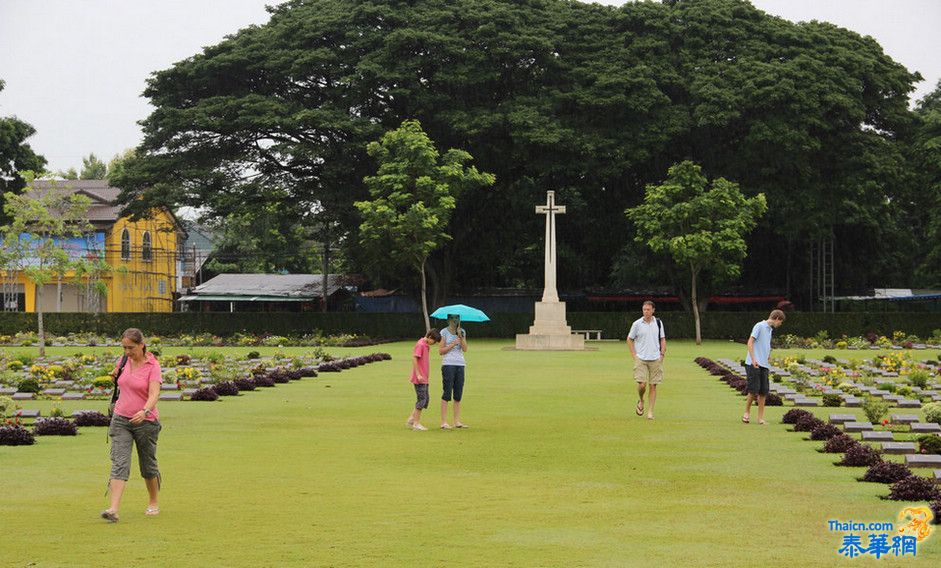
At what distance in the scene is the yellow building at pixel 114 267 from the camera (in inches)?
2995

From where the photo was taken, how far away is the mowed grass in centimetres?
1040

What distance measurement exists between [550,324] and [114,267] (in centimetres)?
3120

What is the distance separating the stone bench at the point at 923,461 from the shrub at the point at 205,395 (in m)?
15.3

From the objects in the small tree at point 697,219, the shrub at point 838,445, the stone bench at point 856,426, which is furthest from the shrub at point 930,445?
the small tree at point 697,219

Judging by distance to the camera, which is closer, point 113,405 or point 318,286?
point 113,405

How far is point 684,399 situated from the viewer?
87.0 ft

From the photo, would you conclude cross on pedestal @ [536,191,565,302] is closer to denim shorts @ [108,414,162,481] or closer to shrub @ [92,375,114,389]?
shrub @ [92,375,114,389]

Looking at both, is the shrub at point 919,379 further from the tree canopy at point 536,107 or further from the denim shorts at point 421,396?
the tree canopy at point 536,107

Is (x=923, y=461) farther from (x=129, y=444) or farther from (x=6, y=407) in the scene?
(x=6, y=407)

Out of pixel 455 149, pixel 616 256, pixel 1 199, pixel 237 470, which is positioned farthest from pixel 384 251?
pixel 237 470

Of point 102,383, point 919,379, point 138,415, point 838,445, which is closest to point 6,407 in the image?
point 102,383

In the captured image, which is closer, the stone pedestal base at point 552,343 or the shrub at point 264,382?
the shrub at point 264,382

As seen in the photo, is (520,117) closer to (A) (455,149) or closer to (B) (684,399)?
(A) (455,149)

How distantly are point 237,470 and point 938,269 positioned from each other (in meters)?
66.3
